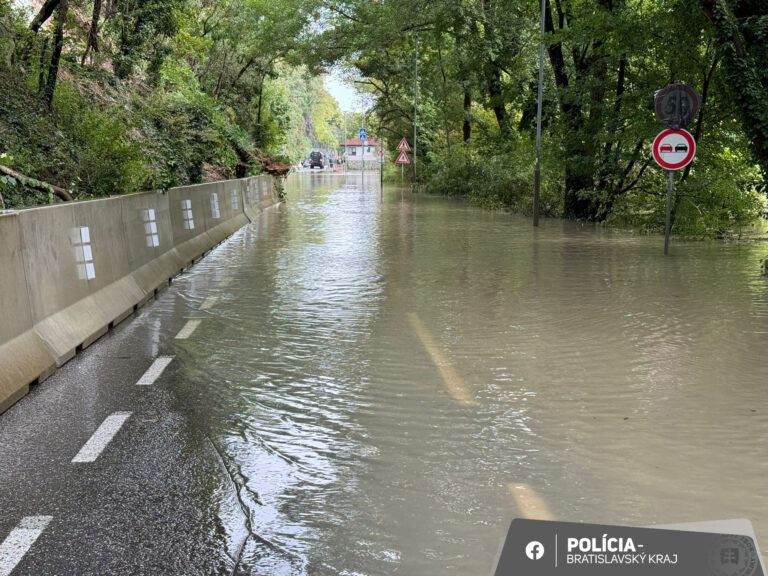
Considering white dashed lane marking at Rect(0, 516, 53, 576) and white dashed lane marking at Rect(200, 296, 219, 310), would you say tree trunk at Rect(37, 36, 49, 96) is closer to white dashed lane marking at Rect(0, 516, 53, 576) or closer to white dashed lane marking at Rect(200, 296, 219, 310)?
white dashed lane marking at Rect(200, 296, 219, 310)

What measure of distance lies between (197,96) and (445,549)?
26.8 m

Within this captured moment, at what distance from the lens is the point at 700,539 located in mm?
4191

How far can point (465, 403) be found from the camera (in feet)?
23.0

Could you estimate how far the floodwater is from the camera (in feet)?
15.6

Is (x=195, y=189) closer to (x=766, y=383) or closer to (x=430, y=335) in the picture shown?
(x=430, y=335)

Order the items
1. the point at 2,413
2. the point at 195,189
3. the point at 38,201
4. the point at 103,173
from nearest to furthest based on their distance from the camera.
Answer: the point at 2,413 → the point at 38,201 → the point at 103,173 → the point at 195,189

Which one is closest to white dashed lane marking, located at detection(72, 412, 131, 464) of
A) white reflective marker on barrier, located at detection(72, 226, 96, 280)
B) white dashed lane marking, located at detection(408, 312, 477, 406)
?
white dashed lane marking, located at detection(408, 312, 477, 406)

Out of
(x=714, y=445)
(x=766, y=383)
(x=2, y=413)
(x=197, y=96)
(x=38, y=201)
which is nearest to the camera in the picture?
(x=714, y=445)

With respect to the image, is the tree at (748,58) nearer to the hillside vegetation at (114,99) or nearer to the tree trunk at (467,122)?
the hillside vegetation at (114,99)

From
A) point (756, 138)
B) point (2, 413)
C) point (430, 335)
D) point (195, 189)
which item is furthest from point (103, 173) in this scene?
point (756, 138)

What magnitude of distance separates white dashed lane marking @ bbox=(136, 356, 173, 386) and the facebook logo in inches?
172

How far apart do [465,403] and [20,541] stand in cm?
341

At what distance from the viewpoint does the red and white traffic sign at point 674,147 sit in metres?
17.3

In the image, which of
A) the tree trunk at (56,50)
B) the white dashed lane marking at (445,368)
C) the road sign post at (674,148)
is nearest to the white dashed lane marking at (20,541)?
the white dashed lane marking at (445,368)
